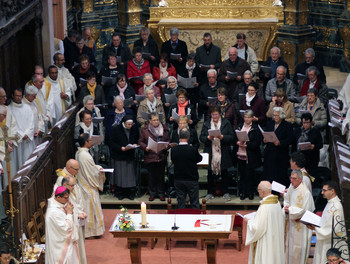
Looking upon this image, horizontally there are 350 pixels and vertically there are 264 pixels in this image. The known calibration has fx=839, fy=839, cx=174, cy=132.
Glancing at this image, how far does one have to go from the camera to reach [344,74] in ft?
71.9

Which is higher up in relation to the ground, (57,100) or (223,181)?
(57,100)

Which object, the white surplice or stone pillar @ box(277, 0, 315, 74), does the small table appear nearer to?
the white surplice

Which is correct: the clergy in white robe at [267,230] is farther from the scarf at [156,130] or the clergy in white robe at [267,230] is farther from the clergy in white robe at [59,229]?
the scarf at [156,130]

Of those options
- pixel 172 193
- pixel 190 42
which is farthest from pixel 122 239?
pixel 190 42

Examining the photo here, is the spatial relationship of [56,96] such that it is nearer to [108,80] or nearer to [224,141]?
[108,80]

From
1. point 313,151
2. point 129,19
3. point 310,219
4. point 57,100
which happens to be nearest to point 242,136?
point 313,151

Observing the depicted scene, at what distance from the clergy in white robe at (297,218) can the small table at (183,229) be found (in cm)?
89

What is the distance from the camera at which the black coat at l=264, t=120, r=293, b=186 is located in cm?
1454

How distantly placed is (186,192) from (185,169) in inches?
21.3

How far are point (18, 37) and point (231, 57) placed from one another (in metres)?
4.34

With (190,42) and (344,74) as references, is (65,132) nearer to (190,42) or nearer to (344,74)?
(190,42)

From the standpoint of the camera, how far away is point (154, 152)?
14859 millimetres

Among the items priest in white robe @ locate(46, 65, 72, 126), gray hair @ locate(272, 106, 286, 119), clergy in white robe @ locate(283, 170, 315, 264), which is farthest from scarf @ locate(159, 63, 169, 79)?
clergy in white robe @ locate(283, 170, 315, 264)

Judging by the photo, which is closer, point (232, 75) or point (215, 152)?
point (215, 152)
